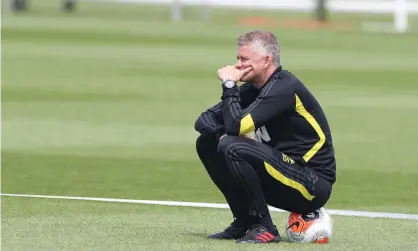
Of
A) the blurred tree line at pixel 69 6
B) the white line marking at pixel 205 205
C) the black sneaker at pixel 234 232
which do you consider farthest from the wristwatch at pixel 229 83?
the blurred tree line at pixel 69 6

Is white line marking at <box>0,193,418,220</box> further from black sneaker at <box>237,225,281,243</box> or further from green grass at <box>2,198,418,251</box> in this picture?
black sneaker at <box>237,225,281,243</box>

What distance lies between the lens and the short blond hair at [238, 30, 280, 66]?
9250mm

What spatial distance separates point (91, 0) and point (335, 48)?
1575 inches

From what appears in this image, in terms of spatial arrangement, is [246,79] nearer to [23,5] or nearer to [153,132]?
[153,132]

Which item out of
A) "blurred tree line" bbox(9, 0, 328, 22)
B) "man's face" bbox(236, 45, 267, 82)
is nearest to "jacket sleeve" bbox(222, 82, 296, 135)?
"man's face" bbox(236, 45, 267, 82)

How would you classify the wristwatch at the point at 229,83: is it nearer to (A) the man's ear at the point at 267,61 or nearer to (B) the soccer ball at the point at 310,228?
(A) the man's ear at the point at 267,61

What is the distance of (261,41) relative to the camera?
9266mm

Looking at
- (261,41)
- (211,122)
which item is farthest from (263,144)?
(261,41)

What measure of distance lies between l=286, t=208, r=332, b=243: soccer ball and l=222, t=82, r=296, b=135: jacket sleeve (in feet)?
2.34

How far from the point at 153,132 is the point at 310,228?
9.00 m

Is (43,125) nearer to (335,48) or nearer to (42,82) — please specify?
(42,82)

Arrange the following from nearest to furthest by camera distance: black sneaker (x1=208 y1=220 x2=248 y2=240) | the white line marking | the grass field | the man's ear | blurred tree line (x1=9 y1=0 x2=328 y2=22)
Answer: the man's ear
black sneaker (x1=208 y1=220 x2=248 y2=240)
the grass field
the white line marking
blurred tree line (x1=9 y1=0 x2=328 y2=22)

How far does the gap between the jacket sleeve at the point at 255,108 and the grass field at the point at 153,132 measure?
78 cm

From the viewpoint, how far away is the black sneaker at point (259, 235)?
9336 millimetres
